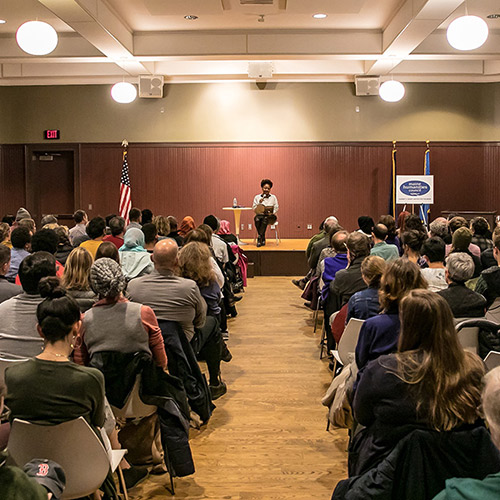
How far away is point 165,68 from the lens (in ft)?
44.7

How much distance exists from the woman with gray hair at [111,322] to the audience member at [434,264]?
242 cm

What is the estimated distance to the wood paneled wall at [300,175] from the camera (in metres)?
14.5

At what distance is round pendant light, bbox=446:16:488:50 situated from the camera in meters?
7.39

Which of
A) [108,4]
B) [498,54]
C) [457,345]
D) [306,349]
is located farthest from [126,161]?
[457,345]

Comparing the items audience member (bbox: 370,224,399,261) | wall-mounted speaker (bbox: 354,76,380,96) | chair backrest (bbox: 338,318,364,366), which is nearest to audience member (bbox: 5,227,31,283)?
chair backrest (bbox: 338,318,364,366)

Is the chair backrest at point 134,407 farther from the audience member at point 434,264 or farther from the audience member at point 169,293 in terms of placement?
the audience member at point 434,264

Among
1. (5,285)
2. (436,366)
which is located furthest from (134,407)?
(436,366)

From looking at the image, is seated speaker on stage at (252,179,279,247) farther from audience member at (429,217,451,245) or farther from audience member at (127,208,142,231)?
audience member at (429,217,451,245)

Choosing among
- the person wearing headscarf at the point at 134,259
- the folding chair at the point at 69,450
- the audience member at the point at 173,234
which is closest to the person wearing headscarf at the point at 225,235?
the audience member at the point at 173,234

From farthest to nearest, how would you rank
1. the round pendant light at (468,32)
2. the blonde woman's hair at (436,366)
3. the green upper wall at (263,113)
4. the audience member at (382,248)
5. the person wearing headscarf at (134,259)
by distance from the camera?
the green upper wall at (263,113) < the round pendant light at (468,32) < the audience member at (382,248) < the person wearing headscarf at (134,259) < the blonde woman's hair at (436,366)

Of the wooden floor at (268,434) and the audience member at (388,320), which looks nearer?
the audience member at (388,320)

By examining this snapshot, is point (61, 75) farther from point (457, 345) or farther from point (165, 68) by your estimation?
point (457, 345)

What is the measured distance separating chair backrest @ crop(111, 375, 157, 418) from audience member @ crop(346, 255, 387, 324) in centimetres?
154

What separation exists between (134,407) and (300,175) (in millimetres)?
11525
